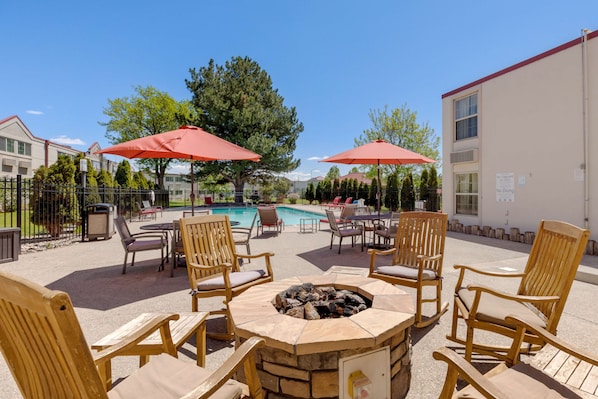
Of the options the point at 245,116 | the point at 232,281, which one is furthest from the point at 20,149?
the point at 232,281

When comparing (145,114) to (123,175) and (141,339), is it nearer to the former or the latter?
(123,175)

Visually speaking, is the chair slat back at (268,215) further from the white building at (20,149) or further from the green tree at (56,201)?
the white building at (20,149)

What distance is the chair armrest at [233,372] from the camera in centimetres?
115

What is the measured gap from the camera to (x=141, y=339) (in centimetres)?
152

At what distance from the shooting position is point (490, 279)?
4.82 meters

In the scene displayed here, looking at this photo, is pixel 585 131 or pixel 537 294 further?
pixel 585 131

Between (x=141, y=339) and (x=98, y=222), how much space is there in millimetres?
8783

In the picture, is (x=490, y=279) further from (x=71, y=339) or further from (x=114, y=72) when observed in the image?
(x=114, y=72)

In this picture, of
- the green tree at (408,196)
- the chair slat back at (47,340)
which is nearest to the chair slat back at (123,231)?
the chair slat back at (47,340)

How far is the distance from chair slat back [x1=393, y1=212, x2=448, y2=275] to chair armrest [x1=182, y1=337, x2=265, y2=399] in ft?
9.30

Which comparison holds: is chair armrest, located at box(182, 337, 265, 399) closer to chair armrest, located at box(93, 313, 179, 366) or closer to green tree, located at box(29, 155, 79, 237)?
chair armrest, located at box(93, 313, 179, 366)

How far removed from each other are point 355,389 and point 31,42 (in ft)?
68.3

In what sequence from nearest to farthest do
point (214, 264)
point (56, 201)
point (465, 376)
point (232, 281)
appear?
point (465, 376) → point (232, 281) → point (214, 264) → point (56, 201)

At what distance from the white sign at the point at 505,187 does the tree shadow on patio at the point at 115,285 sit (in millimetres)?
9477
